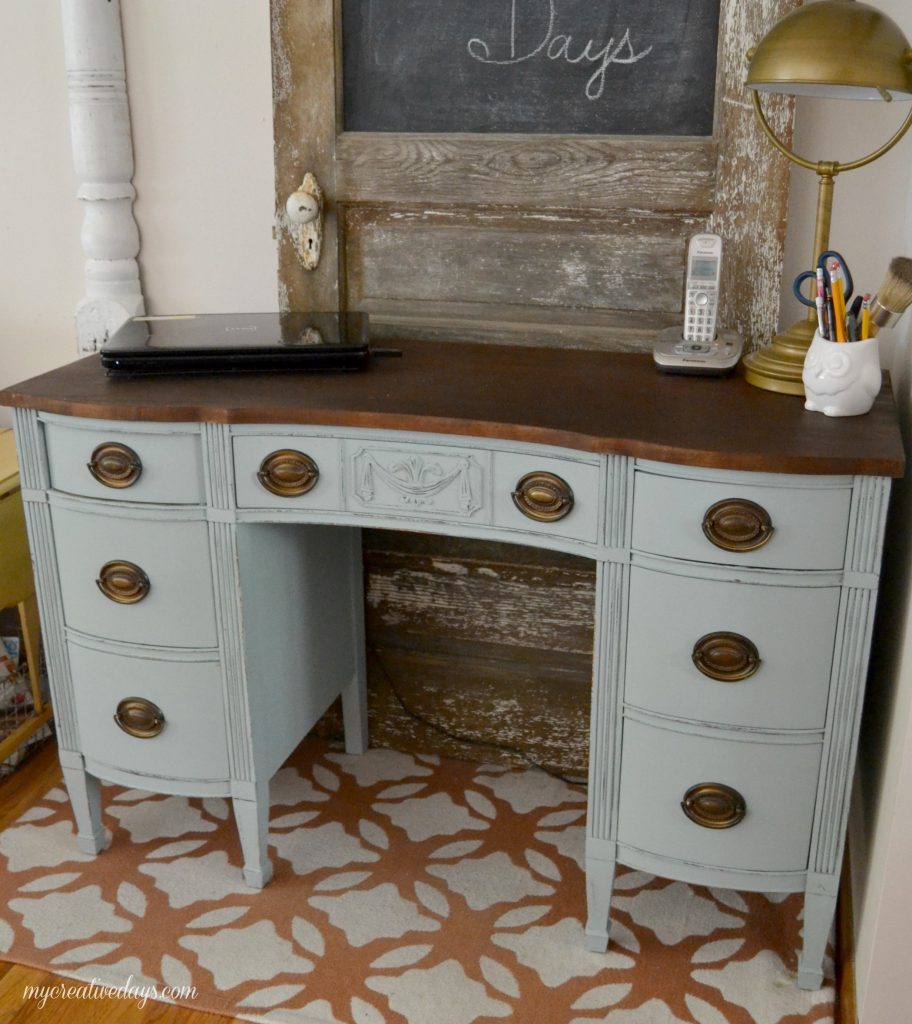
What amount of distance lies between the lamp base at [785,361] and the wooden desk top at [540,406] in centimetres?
2

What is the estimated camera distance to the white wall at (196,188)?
1873 millimetres

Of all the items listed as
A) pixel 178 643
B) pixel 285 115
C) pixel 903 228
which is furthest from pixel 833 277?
pixel 178 643

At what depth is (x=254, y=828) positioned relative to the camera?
198 centimetres

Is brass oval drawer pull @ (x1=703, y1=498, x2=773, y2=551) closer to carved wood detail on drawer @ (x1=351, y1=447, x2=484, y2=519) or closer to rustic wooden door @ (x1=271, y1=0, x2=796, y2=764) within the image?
carved wood detail on drawer @ (x1=351, y1=447, x2=484, y2=519)

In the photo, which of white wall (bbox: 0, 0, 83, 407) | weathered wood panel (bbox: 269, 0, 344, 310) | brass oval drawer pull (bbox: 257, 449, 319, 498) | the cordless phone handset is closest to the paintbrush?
the cordless phone handset

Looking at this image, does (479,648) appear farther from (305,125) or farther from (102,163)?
(102,163)

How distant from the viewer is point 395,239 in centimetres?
212

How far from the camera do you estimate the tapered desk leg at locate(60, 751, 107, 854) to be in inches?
80.6

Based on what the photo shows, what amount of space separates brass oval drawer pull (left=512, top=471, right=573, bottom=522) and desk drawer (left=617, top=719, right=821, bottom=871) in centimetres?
34

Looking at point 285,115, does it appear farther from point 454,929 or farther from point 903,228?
point 454,929

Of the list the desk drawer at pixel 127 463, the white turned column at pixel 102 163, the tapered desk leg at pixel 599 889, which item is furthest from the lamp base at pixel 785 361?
the white turned column at pixel 102 163

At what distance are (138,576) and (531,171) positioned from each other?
0.94 m

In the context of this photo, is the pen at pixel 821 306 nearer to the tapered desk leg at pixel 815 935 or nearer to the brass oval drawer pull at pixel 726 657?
the brass oval drawer pull at pixel 726 657

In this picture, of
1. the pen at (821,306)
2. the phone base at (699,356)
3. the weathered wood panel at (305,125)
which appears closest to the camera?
the pen at (821,306)
